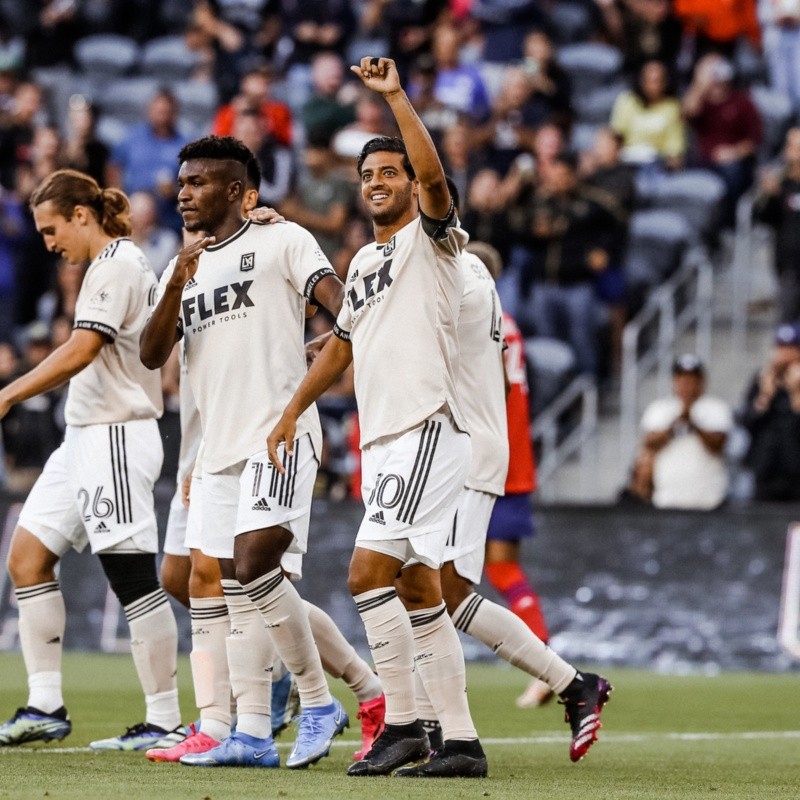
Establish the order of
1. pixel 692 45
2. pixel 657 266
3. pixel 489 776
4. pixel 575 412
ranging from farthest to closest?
pixel 692 45
pixel 657 266
pixel 575 412
pixel 489 776

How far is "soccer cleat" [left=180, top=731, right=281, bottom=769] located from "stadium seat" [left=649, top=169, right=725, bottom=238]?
11246 mm

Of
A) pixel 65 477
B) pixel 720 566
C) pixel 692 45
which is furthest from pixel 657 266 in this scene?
pixel 65 477

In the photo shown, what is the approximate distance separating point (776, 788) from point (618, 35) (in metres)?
13.9

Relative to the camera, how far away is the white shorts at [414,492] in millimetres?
6652

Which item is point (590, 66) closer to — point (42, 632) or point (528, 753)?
point (528, 753)

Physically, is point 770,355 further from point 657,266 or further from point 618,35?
point 618,35

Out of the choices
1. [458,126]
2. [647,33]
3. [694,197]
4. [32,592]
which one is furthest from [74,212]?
[647,33]

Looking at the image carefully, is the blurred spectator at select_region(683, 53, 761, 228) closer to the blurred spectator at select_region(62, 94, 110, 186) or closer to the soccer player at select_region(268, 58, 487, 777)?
the blurred spectator at select_region(62, 94, 110, 186)

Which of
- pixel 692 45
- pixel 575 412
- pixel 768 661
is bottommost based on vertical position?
pixel 768 661

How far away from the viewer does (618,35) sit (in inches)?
760

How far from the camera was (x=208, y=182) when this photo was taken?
729 cm

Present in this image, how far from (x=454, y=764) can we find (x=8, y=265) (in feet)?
38.5

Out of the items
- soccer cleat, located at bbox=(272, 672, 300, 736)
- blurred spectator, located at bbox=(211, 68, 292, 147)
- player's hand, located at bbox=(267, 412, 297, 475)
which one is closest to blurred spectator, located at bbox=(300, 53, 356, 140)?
blurred spectator, located at bbox=(211, 68, 292, 147)

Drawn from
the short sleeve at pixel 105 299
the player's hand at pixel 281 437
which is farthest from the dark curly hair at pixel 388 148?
the short sleeve at pixel 105 299
